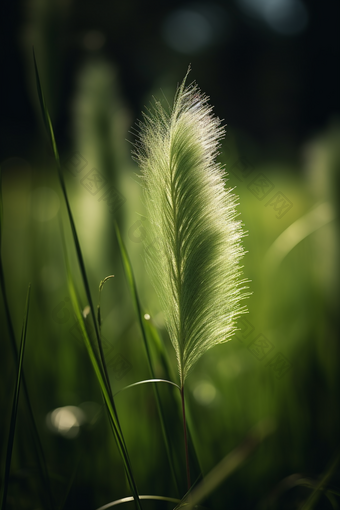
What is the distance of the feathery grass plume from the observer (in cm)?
34

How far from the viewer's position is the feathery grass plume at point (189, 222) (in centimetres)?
34

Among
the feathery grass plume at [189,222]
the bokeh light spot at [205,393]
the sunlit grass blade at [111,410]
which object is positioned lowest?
the bokeh light spot at [205,393]

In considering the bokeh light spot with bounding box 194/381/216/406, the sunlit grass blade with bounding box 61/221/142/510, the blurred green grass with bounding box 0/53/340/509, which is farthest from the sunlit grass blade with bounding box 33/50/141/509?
the bokeh light spot with bounding box 194/381/216/406

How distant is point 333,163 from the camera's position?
3.21 ft

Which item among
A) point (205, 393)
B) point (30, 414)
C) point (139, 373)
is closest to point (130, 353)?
point (139, 373)

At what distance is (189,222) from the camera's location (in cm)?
35

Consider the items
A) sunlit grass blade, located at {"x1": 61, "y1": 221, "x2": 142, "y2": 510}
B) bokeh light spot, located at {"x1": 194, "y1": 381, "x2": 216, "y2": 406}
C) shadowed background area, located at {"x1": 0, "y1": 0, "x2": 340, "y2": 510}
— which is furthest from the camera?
bokeh light spot, located at {"x1": 194, "y1": 381, "x2": 216, "y2": 406}

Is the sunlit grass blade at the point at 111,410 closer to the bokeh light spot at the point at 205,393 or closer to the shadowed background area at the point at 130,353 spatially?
the shadowed background area at the point at 130,353

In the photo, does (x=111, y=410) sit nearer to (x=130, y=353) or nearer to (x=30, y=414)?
(x=30, y=414)

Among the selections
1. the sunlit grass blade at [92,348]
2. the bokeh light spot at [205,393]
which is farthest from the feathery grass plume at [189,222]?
the bokeh light spot at [205,393]

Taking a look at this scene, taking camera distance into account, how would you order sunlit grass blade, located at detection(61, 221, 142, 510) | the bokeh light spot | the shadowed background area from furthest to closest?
the bokeh light spot < the shadowed background area < sunlit grass blade, located at detection(61, 221, 142, 510)

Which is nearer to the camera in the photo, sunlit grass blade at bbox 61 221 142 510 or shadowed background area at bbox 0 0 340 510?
sunlit grass blade at bbox 61 221 142 510

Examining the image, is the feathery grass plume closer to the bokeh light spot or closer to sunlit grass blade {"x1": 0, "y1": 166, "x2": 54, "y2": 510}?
sunlit grass blade {"x1": 0, "y1": 166, "x2": 54, "y2": 510}

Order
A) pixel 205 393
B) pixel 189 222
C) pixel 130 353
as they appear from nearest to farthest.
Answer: pixel 189 222 → pixel 205 393 → pixel 130 353
